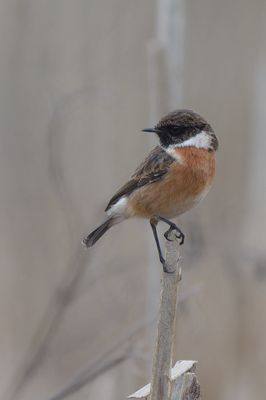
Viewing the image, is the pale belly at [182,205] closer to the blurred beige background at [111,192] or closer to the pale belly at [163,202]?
the pale belly at [163,202]

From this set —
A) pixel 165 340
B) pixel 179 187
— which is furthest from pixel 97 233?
pixel 165 340

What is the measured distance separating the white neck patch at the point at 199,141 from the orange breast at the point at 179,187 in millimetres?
21

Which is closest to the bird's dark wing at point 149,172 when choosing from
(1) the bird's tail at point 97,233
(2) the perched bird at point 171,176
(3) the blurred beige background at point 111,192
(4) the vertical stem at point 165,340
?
(2) the perched bird at point 171,176

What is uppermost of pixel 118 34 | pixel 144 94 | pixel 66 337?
pixel 118 34

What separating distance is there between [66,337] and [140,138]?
1.72 meters

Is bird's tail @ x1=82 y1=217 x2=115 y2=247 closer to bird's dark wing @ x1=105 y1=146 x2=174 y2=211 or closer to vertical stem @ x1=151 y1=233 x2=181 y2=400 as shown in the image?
bird's dark wing @ x1=105 y1=146 x2=174 y2=211

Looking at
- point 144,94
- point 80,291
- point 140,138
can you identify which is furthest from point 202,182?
point 144,94

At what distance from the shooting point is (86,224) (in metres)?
5.15

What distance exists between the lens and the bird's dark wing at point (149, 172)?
377cm

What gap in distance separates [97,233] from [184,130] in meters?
0.64

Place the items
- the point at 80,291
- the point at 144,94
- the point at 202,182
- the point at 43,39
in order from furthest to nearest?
1. the point at 144,94
2. the point at 43,39
3. the point at 80,291
4. the point at 202,182

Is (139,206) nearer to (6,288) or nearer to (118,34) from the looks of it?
(6,288)

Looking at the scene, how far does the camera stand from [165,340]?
7.64 ft

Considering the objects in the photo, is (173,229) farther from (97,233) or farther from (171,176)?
(97,233)
